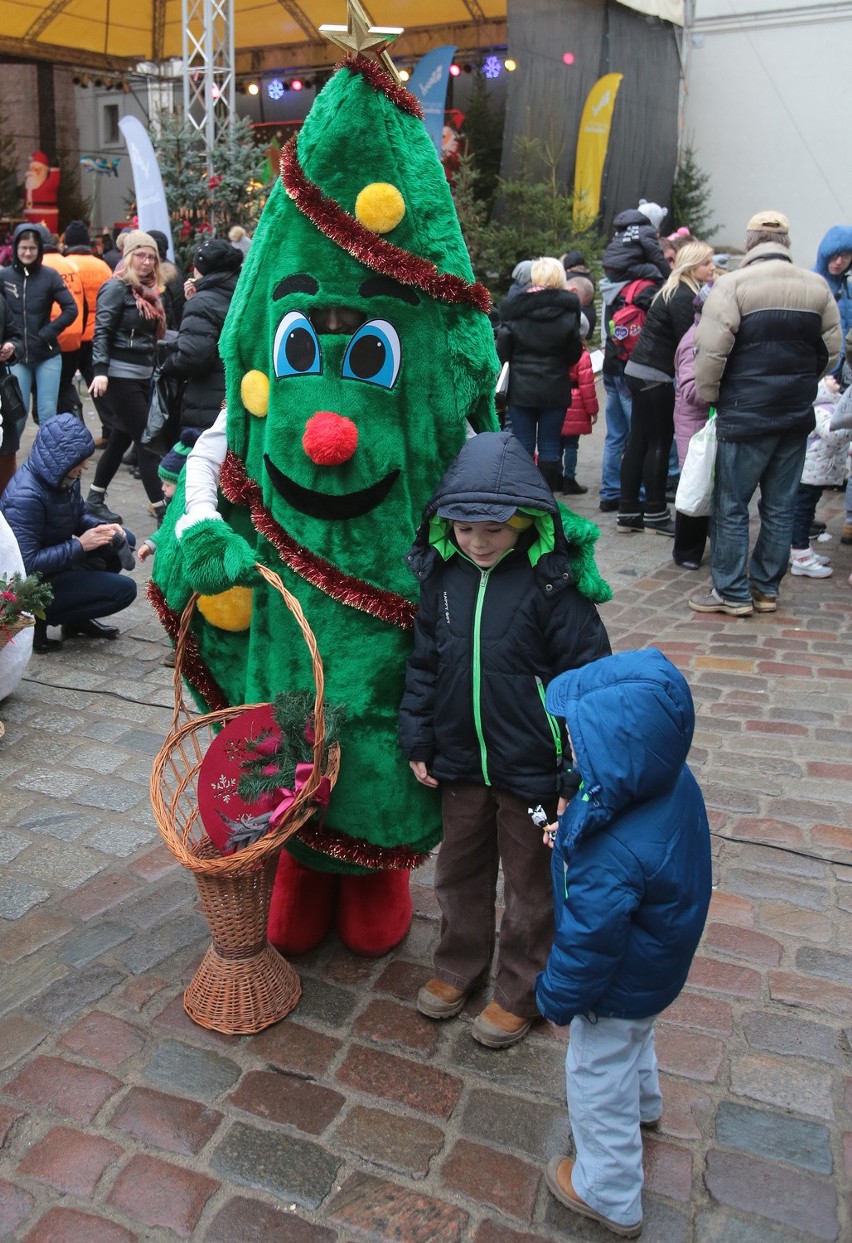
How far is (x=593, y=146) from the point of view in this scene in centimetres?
1565

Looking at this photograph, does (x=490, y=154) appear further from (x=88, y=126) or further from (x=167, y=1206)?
(x=167, y=1206)

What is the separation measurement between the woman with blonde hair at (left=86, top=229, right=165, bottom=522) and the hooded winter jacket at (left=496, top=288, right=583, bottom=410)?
8.22 feet

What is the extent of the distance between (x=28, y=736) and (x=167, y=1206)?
2.76 meters

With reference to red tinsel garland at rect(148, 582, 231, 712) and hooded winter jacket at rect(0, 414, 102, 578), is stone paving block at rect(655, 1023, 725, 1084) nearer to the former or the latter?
red tinsel garland at rect(148, 582, 231, 712)

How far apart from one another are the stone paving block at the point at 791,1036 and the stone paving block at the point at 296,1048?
1128mm

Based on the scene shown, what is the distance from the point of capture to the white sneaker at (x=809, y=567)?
7375 millimetres

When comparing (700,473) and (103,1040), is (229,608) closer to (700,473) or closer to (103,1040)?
(103,1040)

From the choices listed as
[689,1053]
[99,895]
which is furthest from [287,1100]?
[99,895]

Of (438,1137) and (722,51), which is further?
(722,51)

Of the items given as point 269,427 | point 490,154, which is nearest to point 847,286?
point 269,427

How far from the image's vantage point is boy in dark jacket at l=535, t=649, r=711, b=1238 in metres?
2.16

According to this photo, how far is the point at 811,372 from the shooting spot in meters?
6.12

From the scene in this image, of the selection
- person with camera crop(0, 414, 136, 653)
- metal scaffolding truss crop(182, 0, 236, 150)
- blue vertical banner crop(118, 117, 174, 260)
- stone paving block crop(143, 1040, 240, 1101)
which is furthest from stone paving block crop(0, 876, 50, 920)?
metal scaffolding truss crop(182, 0, 236, 150)

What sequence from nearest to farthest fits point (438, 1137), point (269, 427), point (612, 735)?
point (612, 735)
point (438, 1137)
point (269, 427)
